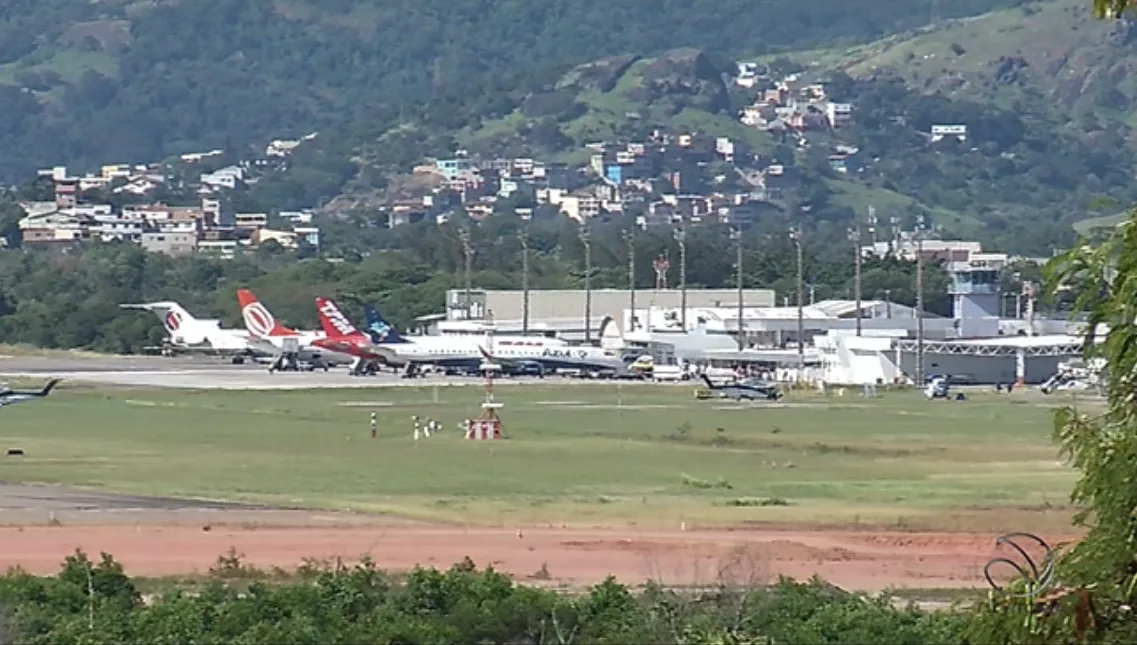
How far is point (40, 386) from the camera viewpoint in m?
105

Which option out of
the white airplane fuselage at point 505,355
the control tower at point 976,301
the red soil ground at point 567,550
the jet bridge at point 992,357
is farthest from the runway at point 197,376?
the red soil ground at point 567,550

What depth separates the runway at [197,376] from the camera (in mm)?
111562

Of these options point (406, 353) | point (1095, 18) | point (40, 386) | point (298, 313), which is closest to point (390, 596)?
point (1095, 18)

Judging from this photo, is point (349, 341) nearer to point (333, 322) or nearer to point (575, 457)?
point (333, 322)

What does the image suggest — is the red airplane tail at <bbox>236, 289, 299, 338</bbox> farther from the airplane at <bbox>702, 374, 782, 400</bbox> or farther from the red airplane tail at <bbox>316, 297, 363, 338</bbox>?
the airplane at <bbox>702, 374, 782, 400</bbox>

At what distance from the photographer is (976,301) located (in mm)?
135750

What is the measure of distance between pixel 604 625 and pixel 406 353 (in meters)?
99.3

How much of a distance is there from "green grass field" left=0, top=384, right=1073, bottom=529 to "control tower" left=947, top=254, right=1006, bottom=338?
113ft

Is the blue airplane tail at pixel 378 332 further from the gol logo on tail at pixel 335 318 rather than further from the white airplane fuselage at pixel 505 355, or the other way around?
the gol logo on tail at pixel 335 318

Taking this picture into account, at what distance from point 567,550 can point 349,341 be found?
86.7 metres

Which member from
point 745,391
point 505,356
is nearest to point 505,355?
point 505,356

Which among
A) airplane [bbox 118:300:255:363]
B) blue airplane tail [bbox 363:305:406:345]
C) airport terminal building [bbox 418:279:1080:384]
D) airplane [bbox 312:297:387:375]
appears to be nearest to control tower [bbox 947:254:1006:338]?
airport terminal building [bbox 418:279:1080:384]

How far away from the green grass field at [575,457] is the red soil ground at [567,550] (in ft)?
10.2

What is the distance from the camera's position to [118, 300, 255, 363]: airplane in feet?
471
